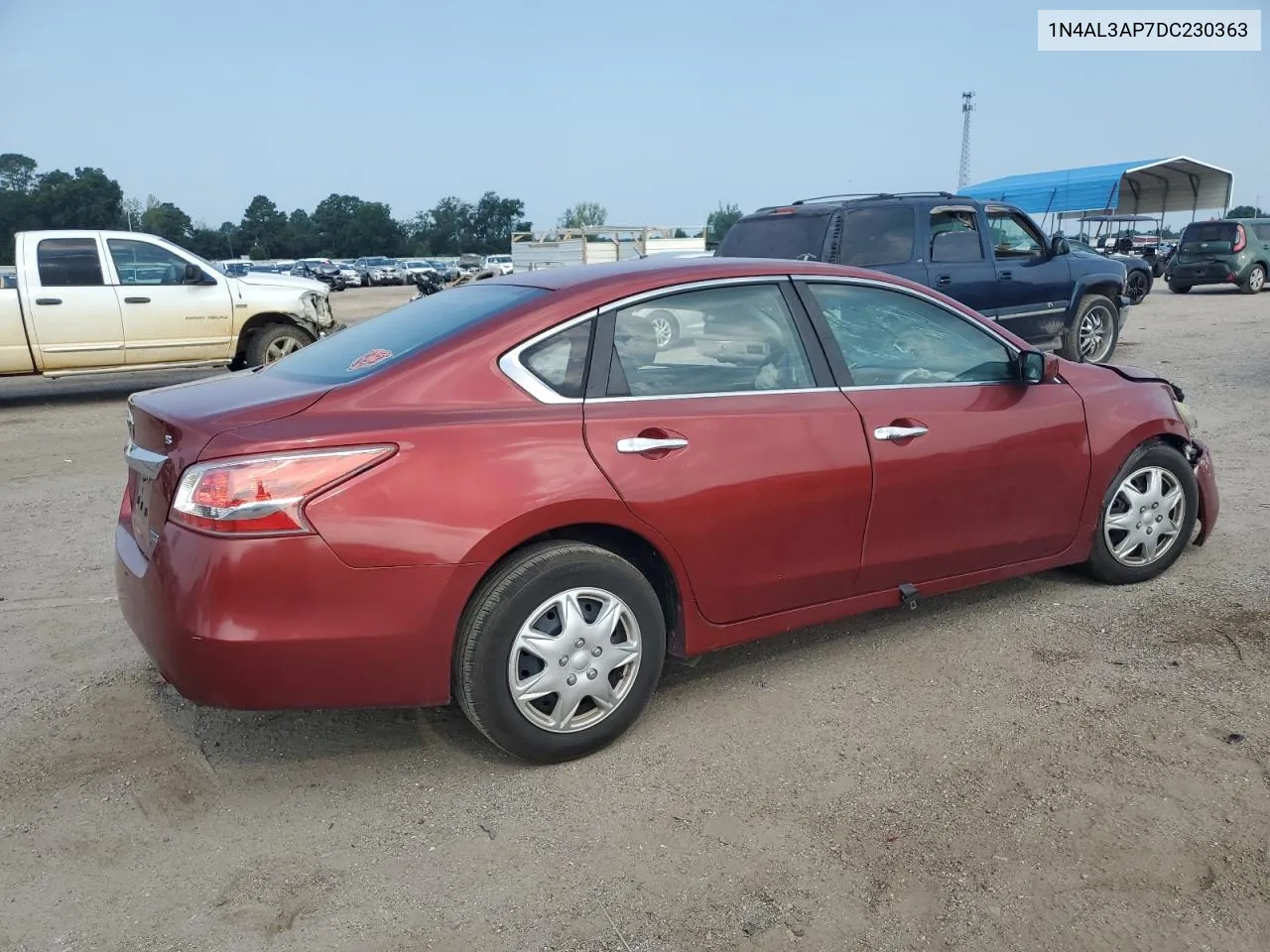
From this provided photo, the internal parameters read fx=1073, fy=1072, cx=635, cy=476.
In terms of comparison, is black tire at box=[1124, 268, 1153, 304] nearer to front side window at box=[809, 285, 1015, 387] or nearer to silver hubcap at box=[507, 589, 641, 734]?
front side window at box=[809, 285, 1015, 387]

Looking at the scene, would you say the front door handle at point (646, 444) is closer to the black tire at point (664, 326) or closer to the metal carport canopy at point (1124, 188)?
the black tire at point (664, 326)

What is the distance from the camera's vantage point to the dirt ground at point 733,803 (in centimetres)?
261

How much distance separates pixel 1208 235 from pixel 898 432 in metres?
22.2

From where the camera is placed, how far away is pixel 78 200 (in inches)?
3420

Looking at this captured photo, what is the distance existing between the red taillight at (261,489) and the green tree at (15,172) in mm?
119191

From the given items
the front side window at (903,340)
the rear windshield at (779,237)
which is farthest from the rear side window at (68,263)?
the front side window at (903,340)

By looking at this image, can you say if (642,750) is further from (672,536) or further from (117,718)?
(117,718)

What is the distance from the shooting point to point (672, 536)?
11.2 feet

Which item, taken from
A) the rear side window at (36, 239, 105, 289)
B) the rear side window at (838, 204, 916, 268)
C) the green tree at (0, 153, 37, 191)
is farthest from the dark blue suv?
the green tree at (0, 153, 37, 191)

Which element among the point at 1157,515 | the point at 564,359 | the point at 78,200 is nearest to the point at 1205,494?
the point at 1157,515

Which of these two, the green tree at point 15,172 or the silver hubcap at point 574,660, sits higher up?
the green tree at point 15,172

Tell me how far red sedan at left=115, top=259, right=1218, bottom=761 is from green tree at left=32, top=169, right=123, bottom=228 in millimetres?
89429

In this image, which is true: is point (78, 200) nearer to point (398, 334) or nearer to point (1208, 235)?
point (1208, 235)

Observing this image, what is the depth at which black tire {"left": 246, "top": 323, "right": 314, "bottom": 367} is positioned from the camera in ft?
38.0
